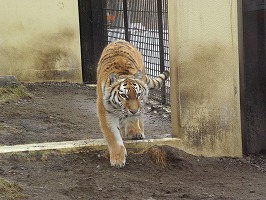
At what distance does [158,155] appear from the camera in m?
5.66

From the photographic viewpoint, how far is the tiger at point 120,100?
5508mm

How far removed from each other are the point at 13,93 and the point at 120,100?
3.58 meters

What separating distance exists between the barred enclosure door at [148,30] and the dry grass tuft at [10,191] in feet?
11.4

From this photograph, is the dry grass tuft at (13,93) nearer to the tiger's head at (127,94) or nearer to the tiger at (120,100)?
the tiger at (120,100)

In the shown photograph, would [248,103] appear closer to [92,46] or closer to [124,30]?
[124,30]

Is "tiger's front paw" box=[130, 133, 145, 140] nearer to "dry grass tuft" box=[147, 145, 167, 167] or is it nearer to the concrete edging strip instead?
the concrete edging strip

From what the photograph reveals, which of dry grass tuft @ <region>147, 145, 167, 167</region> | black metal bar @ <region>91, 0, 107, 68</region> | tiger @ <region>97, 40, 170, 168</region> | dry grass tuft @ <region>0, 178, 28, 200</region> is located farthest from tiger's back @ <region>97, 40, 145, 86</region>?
black metal bar @ <region>91, 0, 107, 68</region>

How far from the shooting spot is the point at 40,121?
7.51 m

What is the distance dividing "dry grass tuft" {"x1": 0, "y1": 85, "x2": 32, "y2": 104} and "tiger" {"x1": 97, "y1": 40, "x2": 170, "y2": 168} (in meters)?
2.69

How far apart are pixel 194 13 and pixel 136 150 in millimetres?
1261

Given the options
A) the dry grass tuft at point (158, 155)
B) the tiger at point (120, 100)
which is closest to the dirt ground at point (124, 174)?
the dry grass tuft at point (158, 155)

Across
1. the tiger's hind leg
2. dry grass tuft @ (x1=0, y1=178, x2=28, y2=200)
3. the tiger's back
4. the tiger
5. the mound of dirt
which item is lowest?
the mound of dirt

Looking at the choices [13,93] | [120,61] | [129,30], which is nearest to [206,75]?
[120,61]

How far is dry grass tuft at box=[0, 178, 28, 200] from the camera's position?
462cm
